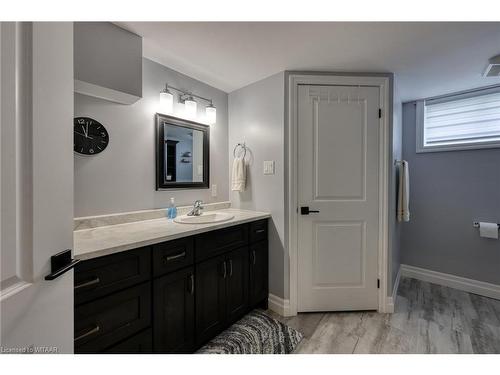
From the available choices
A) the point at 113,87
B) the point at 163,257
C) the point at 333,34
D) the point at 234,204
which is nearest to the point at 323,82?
the point at 333,34

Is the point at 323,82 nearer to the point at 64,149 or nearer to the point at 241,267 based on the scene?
the point at 241,267

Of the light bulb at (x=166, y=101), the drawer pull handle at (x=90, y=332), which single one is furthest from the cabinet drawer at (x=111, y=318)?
the light bulb at (x=166, y=101)

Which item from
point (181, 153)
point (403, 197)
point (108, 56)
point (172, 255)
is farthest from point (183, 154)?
point (403, 197)

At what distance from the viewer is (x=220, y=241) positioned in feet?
5.37

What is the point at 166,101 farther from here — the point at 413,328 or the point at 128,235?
the point at 413,328

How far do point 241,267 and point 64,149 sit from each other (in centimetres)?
148

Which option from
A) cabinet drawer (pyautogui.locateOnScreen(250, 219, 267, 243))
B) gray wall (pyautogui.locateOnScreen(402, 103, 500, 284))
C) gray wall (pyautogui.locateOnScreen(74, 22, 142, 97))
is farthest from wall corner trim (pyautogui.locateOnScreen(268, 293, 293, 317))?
gray wall (pyautogui.locateOnScreen(74, 22, 142, 97))

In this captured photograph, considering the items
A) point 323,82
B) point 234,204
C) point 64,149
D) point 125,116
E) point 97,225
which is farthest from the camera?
point 234,204

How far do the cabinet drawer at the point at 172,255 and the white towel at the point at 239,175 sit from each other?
0.90 m

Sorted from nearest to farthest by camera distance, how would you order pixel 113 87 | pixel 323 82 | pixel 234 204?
pixel 113 87 → pixel 323 82 → pixel 234 204

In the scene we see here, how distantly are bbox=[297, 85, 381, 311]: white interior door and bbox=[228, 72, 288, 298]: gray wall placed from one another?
0.17 m

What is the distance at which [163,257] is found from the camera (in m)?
1.27

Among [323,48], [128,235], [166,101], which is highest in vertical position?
[323,48]

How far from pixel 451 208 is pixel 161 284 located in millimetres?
3052
